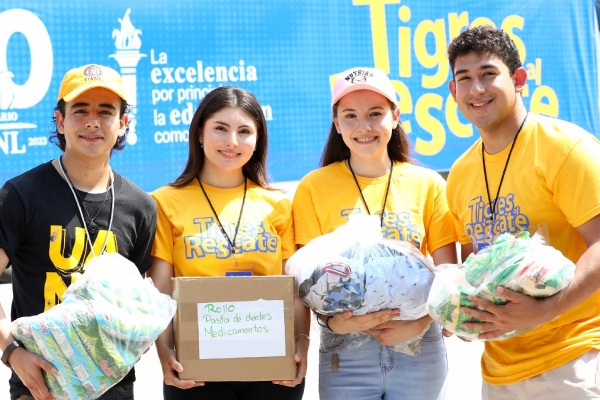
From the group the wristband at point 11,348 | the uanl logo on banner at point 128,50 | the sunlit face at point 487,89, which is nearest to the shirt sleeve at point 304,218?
the sunlit face at point 487,89

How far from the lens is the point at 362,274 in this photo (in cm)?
249

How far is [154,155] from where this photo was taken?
6.62 m

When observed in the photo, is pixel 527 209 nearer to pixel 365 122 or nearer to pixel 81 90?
pixel 365 122

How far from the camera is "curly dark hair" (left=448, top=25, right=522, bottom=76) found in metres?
2.68

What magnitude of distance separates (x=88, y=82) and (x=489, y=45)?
1.51 metres

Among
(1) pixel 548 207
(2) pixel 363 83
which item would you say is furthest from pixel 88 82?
(1) pixel 548 207

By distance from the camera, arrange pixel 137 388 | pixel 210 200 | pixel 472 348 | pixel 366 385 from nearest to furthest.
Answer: pixel 366 385 → pixel 210 200 → pixel 137 388 → pixel 472 348

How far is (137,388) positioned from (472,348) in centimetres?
249

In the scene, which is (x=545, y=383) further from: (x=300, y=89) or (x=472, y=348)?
(x=300, y=89)

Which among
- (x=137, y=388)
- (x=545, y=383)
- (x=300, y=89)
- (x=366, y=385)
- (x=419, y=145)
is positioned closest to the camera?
(x=545, y=383)

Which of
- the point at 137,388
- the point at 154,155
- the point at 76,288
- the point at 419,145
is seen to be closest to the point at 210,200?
the point at 76,288

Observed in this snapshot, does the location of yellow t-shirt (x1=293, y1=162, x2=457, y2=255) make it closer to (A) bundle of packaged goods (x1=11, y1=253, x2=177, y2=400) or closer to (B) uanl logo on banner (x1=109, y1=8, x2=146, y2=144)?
(A) bundle of packaged goods (x1=11, y1=253, x2=177, y2=400)

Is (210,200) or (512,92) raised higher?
A: (512,92)

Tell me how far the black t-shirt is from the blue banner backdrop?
3819 millimetres
